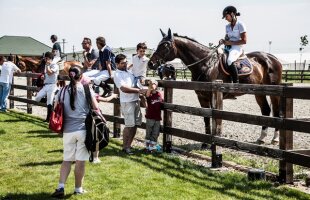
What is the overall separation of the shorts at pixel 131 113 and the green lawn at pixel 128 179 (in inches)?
26.9

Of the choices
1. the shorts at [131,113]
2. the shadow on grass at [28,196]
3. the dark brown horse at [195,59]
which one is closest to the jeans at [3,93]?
the dark brown horse at [195,59]

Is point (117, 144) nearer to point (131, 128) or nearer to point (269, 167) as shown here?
point (131, 128)

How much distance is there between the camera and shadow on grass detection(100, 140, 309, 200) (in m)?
6.20

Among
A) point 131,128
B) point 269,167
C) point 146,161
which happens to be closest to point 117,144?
point 131,128

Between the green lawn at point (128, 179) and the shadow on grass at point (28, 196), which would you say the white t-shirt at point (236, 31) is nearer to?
the green lawn at point (128, 179)

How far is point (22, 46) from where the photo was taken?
9675cm

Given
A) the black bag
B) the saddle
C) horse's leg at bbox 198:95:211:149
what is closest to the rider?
the saddle

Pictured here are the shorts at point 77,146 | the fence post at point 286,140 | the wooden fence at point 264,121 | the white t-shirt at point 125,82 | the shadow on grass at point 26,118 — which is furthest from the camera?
the shadow on grass at point 26,118

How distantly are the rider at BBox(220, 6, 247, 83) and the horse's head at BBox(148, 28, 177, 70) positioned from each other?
3.79 ft

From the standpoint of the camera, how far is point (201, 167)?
7.98 m

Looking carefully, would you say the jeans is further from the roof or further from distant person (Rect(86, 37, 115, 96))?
the roof

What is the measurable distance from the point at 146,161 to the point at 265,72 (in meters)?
4.96

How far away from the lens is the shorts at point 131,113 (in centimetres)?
924

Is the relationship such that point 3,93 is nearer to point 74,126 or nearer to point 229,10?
point 229,10
